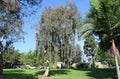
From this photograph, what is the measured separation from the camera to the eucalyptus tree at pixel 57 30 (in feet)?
101

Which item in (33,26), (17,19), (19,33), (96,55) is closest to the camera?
(17,19)

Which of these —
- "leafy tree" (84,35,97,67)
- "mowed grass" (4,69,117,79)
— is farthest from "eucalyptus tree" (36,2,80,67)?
"leafy tree" (84,35,97,67)

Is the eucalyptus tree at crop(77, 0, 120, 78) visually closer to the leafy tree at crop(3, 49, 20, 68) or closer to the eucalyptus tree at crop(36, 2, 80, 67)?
the eucalyptus tree at crop(36, 2, 80, 67)

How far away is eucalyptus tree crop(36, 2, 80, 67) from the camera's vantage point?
3084 centimetres

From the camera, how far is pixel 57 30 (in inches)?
1224

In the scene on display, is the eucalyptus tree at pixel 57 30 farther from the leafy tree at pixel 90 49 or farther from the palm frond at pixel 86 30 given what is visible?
the leafy tree at pixel 90 49

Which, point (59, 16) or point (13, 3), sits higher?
point (59, 16)

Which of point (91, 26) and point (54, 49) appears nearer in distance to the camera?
point (91, 26)

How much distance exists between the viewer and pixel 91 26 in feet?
84.0

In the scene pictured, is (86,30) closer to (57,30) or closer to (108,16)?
(57,30)

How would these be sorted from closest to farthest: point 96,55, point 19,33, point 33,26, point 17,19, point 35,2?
point 35,2
point 17,19
point 19,33
point 33,26
point 96,55

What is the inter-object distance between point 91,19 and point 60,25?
20.8 ft

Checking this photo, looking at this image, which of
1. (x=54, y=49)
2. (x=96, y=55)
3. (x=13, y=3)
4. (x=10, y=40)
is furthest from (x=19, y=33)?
(x=96, y=55)

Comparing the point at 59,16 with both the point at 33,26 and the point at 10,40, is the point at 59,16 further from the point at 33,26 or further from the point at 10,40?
the point at 10,40
